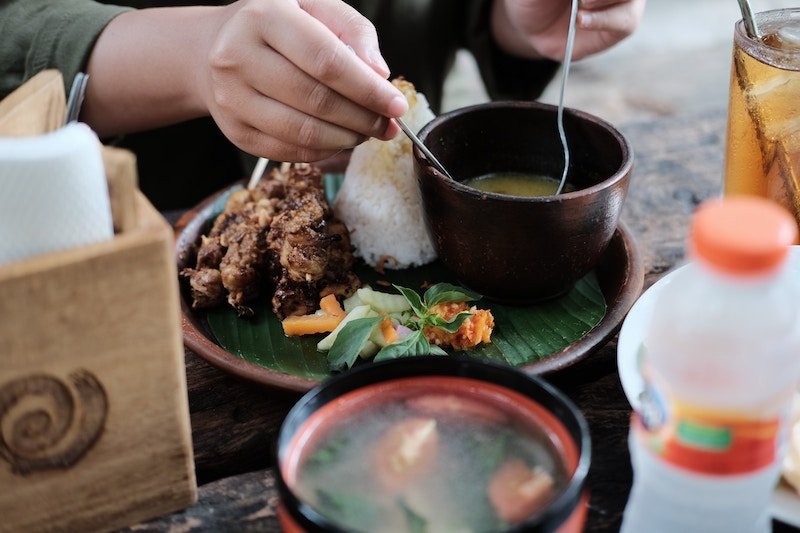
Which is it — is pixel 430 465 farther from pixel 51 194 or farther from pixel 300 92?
pixel 300 92

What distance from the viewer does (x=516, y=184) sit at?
173cm

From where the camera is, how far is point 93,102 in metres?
1.90

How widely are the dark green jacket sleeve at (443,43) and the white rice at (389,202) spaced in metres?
0.79

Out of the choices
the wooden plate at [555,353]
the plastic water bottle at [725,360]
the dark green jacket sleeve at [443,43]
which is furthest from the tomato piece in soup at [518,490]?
the dark green jacket sleeve at [443,43]

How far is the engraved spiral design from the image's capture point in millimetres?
921

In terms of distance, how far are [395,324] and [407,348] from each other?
0.14m

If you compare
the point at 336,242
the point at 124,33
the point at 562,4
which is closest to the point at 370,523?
the point at 336,242

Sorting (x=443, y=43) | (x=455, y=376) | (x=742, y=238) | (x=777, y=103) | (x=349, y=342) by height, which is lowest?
(x=443, y=43)

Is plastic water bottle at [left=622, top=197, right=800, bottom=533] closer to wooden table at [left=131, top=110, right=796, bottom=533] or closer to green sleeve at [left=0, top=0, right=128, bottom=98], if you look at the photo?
wooden table at [left=131, top=110, right=796, bottom=533]

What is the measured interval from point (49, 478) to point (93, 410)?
0.10 meters

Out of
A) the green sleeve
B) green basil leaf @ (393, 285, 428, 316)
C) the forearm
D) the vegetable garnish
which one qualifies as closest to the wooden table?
the vegetable garnish

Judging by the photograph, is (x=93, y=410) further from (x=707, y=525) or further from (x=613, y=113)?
(x=613, y=113)

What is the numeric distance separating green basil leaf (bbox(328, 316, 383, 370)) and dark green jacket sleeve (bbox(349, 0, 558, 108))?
1360 millimetres

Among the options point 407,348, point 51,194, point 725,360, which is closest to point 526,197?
point 407,348
